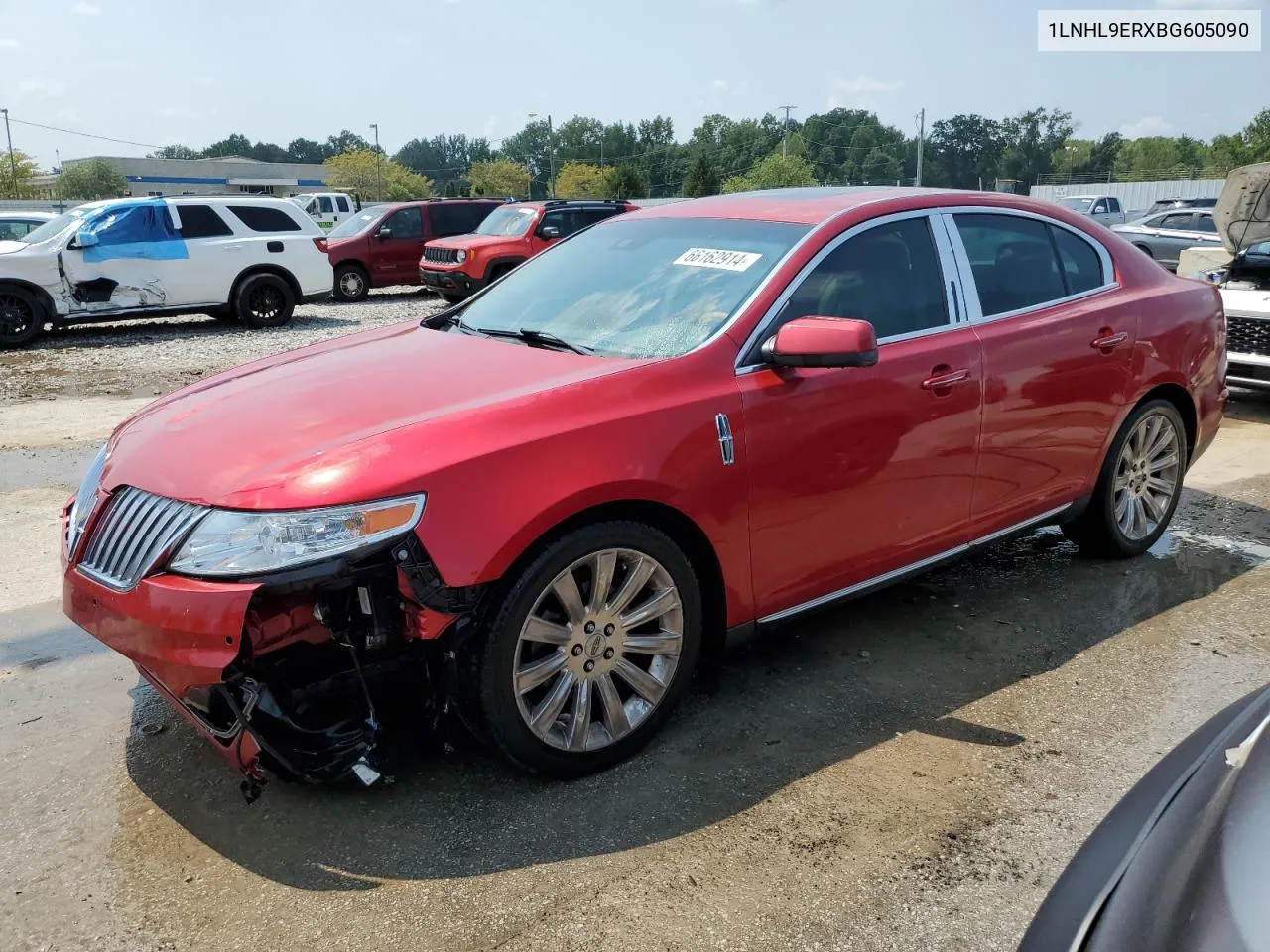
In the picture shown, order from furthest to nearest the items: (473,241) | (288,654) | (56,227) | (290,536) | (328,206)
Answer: (328,206), (473,241), (56,227), (288,654), (290,536)

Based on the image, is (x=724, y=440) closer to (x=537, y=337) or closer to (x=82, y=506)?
(x=537, y=337)

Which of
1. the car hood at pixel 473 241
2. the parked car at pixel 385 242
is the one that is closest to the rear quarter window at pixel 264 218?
the car hood at pixel 473 241

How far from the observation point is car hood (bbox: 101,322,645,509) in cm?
268

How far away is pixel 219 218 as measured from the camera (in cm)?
1402

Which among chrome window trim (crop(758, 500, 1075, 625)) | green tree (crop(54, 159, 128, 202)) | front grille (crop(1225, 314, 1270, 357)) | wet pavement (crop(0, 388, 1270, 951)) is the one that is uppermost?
green tree (crop(54, 159, 128, 202))

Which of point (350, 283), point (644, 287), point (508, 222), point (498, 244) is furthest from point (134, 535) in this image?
point (350, 283)

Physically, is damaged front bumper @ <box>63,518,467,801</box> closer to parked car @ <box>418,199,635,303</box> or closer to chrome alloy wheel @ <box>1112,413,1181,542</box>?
chrome alloy wheel @ <box>1112,413,1181,542</box>

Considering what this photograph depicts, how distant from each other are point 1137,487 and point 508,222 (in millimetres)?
14675

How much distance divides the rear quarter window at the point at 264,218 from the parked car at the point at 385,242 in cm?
338

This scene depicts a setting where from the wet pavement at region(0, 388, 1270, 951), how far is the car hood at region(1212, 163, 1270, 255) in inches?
290

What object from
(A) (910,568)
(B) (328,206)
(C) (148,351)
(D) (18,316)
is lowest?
(A) (910,568)

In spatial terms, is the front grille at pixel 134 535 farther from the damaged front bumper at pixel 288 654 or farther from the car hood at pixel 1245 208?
the car hood at pixel 1245 208

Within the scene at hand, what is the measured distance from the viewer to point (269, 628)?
2.68m

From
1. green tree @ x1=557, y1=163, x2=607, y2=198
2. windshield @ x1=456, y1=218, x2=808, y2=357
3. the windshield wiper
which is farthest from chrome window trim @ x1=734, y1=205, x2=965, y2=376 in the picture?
green tree @ x1=557, y1=163, x2=607, y2=198
